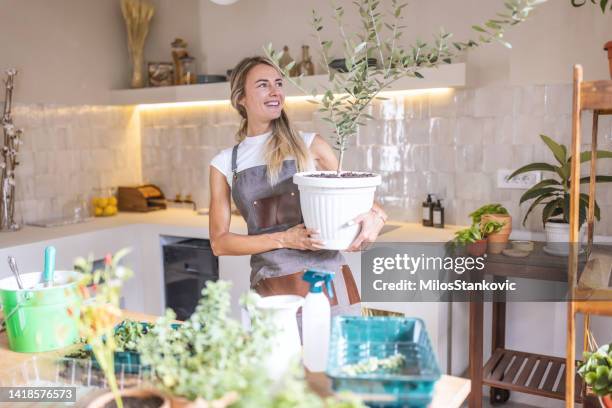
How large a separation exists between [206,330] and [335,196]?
1.65 ft

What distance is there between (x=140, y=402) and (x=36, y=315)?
0.57m

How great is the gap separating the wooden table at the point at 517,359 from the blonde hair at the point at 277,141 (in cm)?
115

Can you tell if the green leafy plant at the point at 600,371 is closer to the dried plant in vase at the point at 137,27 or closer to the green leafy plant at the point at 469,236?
the green leafy plant at the point at 469,236

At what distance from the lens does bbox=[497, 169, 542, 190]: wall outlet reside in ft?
10.3

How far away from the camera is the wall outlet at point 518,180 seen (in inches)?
123

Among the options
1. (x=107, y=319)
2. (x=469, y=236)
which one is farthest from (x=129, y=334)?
(x=469, y=236)

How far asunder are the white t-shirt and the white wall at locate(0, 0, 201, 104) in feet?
7.36

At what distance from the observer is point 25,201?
3758mm

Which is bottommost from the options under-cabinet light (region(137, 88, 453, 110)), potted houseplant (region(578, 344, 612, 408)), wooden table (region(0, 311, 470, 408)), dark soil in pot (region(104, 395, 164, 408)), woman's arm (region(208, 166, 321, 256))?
potted houseplant (region(578, 344, 612, 408))

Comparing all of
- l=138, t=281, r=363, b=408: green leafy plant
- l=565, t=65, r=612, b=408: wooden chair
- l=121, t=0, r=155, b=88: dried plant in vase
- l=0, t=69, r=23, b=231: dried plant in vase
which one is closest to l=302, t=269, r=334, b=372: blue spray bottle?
l=138, t=281, r=363, b=408: green leafy plant

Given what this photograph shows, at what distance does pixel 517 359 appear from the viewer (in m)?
2.92

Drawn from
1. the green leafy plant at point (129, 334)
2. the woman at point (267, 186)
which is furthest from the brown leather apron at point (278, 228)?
the green leafy plant at point (129, 334)

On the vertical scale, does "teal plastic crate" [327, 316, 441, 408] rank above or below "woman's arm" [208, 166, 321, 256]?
below

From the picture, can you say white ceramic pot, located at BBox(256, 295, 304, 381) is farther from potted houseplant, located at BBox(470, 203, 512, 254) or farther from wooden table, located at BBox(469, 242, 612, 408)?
potted houseplant, located at BBox(470, 203, 512, 254)
